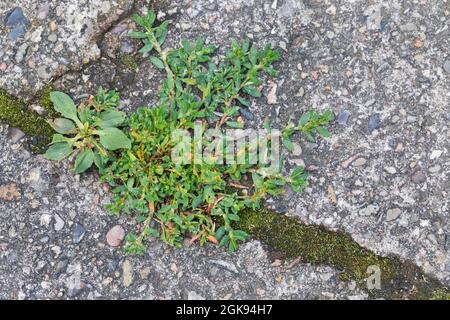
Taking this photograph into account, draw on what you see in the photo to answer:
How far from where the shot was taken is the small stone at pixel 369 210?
2920 mm

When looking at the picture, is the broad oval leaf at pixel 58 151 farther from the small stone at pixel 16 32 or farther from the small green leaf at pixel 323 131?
the small green leaf at pixel 323 131

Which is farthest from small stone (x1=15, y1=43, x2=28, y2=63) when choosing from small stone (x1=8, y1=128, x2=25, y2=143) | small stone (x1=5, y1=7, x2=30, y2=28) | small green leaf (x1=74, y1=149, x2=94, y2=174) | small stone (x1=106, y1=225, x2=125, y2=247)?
small stone (x1=106, y1=225, x2=125, y2=247)

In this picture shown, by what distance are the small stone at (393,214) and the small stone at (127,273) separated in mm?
1147

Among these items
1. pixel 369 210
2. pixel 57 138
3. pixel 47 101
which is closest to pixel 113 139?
pixel 57 138

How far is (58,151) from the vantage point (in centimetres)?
288

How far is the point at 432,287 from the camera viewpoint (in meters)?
2.87

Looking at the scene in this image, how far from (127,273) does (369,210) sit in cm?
110

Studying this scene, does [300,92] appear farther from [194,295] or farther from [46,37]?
[46,37]

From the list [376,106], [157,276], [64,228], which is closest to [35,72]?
[64,228]

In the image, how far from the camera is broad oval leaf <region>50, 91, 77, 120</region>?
2.89m

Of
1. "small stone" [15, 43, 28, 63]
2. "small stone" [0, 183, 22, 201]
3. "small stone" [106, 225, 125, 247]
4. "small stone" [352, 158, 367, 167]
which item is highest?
"small stone" [15, 43, 28, 63]

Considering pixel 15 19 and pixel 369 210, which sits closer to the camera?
pixel 369 210

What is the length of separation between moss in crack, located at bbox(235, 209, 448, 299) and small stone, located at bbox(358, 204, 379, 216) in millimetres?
124

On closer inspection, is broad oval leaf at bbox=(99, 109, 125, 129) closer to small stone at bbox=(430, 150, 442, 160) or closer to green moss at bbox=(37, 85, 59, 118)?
green moss at bbox=(37, 85, 59, 118)
